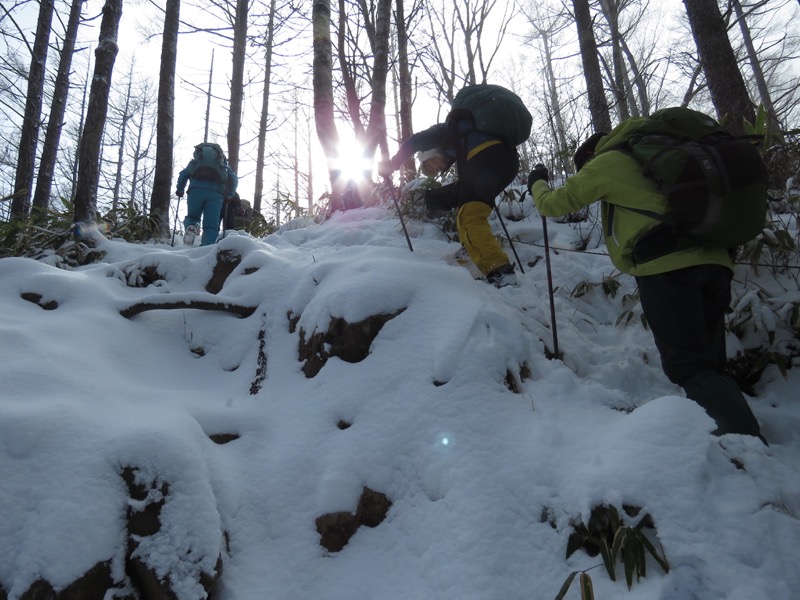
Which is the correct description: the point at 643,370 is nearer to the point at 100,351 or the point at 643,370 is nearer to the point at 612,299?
the point at 612,299

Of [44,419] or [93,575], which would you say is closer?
[93,575]

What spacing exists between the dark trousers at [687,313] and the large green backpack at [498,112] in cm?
165

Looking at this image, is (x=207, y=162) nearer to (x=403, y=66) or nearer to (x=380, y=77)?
(x=380, y=77)

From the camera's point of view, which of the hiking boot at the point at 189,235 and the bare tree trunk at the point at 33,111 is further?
the bare tree trunk at the point at 33,111

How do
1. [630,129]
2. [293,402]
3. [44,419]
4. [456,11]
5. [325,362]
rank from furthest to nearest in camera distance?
[456,11] < [325,362] < [293,402] < [630,129] < [44,419]

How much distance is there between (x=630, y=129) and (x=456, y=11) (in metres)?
10.0

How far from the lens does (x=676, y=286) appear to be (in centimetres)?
195

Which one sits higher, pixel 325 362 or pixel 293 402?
pixel 325 362

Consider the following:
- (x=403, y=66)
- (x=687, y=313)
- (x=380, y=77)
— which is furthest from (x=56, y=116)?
(x=687, y=313)

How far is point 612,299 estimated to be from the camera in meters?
3.16

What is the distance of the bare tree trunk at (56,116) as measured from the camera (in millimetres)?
7742

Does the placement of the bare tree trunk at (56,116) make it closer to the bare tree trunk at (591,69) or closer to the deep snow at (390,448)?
the deep snow at (390,448)

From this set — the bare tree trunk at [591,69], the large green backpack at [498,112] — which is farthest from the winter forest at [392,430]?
the bare tree trunk at [591,69]

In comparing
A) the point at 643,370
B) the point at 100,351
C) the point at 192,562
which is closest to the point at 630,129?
the point at 643,370
